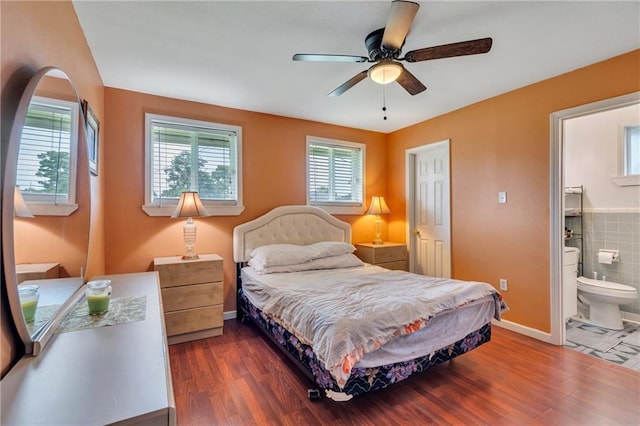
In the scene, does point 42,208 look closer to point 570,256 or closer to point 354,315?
point 354,315

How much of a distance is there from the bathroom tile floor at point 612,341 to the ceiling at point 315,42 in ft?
8.18

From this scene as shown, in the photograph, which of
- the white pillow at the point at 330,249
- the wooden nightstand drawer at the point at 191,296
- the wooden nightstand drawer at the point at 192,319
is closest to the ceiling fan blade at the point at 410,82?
the white pillow at the point at 330,249

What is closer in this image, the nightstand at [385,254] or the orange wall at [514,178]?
the orange wall at [514,178]

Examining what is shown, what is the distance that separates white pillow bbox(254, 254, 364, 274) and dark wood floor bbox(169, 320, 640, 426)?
30.1 inches

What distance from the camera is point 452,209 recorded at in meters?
3.74

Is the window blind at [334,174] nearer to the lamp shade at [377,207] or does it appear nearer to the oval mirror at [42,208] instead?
the lamp shade at [377,207]

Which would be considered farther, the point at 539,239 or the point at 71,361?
the point at 539,239

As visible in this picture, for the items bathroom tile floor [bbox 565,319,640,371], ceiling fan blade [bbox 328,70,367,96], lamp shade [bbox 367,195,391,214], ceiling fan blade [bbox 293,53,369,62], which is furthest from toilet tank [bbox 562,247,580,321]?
ceiling fan blade [bbox 293,53,369,62]

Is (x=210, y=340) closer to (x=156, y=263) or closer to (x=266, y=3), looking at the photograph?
(x=156, y=263)

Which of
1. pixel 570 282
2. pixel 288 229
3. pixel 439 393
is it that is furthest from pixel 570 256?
pixel 288 229

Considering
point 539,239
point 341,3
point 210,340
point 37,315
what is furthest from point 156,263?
point 539,239

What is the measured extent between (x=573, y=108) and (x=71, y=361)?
375 centimetres

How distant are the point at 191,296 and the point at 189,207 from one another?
2.82ft

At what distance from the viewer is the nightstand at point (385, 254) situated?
4.02 m
